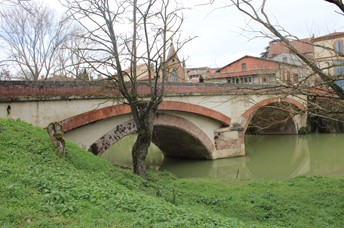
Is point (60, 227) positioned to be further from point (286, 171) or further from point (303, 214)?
point (286, 171)

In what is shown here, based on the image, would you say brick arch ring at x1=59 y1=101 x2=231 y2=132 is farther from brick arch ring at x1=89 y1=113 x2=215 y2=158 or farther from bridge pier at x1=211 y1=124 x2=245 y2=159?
bridge pier at x1=211 y1=124 x2=245 y2=159

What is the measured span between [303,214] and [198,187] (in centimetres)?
266

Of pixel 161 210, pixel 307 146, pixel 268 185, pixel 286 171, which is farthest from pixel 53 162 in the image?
pixel 307 146

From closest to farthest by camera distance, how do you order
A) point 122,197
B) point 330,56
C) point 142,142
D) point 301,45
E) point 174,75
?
1. point 122,197
2. point 330,56
3. point 142,142
4. point 174,75
5. point 301,45

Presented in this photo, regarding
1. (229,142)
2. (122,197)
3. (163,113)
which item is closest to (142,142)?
(122,197)

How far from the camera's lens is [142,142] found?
28.9 ft

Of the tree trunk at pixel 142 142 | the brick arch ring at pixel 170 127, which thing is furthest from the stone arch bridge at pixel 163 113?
the tree trunk at pixel 142 142

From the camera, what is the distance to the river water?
13.8m

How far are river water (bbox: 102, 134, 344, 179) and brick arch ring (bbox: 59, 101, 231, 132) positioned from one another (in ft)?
7.13

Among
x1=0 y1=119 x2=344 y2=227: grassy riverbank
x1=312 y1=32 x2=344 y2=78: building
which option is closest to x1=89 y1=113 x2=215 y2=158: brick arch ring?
x1=0 y1=119 x2=344 y2=227: grassy riverbank

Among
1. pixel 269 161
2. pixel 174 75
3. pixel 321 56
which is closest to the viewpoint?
pixel 321 56

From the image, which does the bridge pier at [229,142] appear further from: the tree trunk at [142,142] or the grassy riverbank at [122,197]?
the tree trunk at [142,142]

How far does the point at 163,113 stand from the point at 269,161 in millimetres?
5394

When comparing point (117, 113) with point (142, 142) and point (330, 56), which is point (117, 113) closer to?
point (142, 142)
